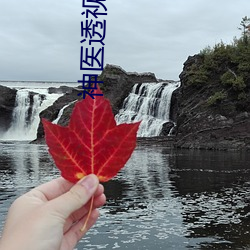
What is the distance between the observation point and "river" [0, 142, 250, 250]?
1091cm

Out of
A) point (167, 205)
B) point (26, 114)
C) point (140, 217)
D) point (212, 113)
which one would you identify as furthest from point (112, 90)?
point (140, 217)

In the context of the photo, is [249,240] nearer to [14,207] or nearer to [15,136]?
[14,207]

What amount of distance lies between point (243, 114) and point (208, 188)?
85.9ft

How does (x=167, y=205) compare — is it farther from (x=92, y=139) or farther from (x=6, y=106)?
(x=6, y=106)

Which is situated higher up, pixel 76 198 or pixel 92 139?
pixel 92 139

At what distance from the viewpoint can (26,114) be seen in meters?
66.4

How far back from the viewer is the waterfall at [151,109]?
50.1 metres

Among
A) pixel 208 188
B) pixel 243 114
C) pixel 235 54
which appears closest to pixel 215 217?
pixel 208 188

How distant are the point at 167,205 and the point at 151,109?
122 ft

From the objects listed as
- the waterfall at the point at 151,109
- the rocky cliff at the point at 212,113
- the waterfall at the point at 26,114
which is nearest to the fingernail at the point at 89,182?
the rocky cliff at the point at 212,113

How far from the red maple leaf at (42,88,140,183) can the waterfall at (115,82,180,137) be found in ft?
156

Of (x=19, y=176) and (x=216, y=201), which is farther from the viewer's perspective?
(x=19, y=176)

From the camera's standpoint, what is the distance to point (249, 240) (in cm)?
1089

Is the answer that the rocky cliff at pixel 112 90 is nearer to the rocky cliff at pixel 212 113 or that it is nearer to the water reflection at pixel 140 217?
the rocky cliff at pixel 212 113
